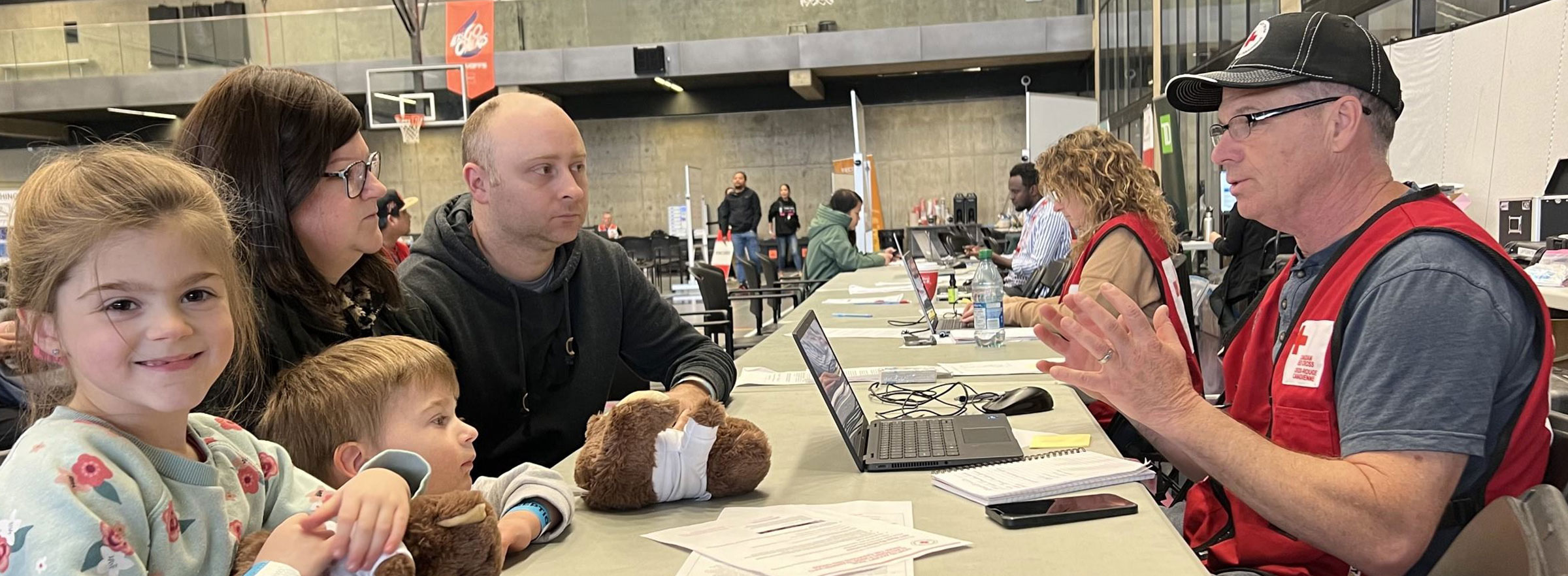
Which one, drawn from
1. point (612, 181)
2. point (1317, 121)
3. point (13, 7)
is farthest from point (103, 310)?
point (13, 7)

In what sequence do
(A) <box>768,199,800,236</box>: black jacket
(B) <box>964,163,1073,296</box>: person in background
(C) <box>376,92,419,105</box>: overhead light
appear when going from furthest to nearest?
(A) <box>768,199,800,236</box>: black jacket < (C) <box>376,92,419,105</box>: overhead light < (B) <box>964,163,1073,296</box>: person in background

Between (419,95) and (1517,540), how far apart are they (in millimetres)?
12090

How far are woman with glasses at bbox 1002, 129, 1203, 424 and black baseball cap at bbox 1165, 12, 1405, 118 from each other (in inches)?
45.6

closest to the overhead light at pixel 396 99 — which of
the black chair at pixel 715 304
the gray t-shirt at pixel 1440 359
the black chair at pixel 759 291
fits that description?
the black chair at pixel 759 291

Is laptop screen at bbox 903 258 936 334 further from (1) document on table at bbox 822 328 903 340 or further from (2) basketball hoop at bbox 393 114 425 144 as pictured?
(2) basketball hoop at bbox 393 114 425 144

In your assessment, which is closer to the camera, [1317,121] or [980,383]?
[1317,121]

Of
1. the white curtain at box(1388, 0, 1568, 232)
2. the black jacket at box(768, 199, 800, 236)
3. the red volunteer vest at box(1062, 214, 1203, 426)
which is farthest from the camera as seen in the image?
the black jacket at box(768, 199, 800, 236)

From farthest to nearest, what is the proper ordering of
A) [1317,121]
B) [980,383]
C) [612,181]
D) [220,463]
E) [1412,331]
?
[612,181], [980,383], [1317,121], [1412,331], [220,463]

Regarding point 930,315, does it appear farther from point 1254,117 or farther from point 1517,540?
point 1517,540

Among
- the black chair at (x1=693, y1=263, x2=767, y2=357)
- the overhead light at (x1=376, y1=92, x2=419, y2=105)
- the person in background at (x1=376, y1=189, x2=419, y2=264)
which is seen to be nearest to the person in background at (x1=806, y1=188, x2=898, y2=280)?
the black chair at (x1=693, y1=263, x2=767, y2=357)

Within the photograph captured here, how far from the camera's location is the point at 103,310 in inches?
37.2

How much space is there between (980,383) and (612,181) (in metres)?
15.9

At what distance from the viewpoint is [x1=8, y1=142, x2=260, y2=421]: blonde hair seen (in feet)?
3.12

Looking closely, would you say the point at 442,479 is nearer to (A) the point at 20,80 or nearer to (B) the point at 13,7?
(A) the point at 20,80
